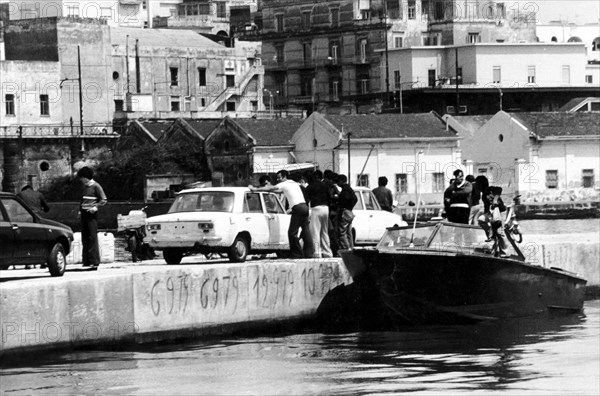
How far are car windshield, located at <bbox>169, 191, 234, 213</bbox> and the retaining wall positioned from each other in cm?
204

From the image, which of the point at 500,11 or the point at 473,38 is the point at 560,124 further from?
the point at 500,11

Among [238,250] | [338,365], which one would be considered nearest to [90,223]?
[238,250]

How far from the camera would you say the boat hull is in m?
27.6

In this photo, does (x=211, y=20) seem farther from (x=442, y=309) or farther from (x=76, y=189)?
(x=442, y=309)

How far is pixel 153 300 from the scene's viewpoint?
2519 cm

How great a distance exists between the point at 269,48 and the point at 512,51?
838 inches

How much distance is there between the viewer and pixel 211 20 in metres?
129

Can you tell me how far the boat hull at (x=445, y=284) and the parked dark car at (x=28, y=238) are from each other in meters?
5.07

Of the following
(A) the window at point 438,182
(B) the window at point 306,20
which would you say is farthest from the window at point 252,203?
(B) the window at point 306,20

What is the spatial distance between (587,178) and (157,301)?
59699 mm

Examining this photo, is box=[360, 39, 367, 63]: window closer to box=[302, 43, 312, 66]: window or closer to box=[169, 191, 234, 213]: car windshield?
box=[302, 43, 312, 66]: window

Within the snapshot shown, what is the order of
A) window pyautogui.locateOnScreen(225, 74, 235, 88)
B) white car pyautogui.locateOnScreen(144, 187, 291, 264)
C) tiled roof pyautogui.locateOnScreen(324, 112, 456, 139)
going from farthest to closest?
window pyautogui.locateOnScreen(225, 74, 235, 88) < tiled roof pyautogui.locateOnScreen(324, 112, 456, 139) < white car pyautogui.locateOnScreen(144, 187, 291, 264)

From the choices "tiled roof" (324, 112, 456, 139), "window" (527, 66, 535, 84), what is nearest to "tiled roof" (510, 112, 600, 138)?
"tiled roof" (324, 112, 456, 139)

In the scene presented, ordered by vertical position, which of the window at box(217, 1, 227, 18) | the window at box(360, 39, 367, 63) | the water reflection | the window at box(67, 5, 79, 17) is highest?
the window at box(217, 1, 227, 18)
